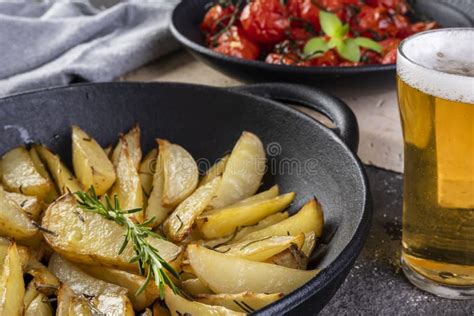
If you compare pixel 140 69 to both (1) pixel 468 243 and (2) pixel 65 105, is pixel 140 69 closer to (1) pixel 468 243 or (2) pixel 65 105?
(2) pixel 65 105

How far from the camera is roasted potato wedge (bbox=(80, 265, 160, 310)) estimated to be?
1.13 m

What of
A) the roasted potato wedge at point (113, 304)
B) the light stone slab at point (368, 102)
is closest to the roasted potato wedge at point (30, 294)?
the roasted potato wedge at point (113, 304)

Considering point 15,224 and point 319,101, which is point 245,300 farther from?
point 319,101

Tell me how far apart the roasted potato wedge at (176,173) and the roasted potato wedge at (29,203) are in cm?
24

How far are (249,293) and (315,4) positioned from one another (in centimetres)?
133

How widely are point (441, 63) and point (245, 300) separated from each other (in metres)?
0.54

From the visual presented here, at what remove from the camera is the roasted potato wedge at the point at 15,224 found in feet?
4.07

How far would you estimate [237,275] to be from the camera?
112cm

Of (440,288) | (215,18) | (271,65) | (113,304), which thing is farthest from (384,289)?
(215,18)

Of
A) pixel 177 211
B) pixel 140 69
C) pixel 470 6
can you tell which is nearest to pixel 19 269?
pixel 177 211

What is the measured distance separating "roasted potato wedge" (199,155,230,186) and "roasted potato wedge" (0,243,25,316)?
1.52 feet

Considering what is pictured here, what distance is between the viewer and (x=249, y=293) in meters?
1.05

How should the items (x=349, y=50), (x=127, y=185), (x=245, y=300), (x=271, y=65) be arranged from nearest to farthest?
(x=245, y=300) < (x=127, y=185) < (x=271, y=65) < (x=349, y=50)

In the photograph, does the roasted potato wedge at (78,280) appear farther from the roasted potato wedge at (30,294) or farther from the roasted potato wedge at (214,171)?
the roasted potato wedge at (214,171)
